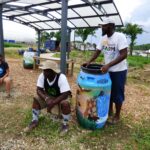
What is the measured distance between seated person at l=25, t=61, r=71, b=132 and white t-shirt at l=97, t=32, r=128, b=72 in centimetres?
81

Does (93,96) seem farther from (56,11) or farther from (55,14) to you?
(55,14)

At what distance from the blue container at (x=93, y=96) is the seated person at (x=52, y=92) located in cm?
24

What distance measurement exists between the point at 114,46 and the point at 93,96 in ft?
2.80

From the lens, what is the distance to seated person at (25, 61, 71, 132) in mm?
3773

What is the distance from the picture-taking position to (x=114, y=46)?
4.00 m

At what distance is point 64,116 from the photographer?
3.96 meters

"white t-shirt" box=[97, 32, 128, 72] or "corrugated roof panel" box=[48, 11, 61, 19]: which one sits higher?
"corrugated roof panel" box=[48, 11, 61, 19]

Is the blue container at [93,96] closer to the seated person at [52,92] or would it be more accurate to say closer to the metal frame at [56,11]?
the seated person at [52,92]

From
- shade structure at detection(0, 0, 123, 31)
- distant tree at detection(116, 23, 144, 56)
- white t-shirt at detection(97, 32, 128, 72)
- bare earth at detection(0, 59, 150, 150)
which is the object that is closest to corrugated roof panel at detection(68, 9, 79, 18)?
shade structure at detection(0, 0, 123, 31)

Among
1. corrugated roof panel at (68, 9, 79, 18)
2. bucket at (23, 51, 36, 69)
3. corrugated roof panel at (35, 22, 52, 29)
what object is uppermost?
corrugated roof panel at (68, 9, 79, 18)

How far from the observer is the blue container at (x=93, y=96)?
3.85m

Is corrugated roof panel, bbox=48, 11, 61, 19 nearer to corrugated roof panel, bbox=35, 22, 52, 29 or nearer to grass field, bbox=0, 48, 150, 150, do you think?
corrugated roof panel, bbox=35, 22, 52, 29

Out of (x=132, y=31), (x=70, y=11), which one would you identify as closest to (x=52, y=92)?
(x=70, y=11)

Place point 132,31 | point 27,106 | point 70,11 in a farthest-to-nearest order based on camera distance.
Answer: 1. point 132,31
2. point 70,11
3. point 27,106
